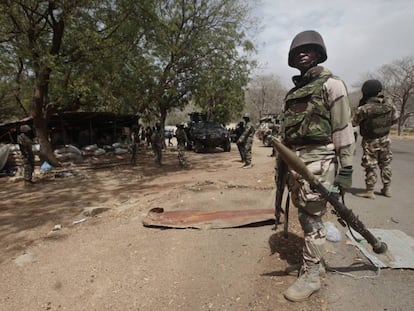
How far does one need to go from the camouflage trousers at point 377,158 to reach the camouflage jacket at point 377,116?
110mm

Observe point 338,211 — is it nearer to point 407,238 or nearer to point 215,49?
point 407,238

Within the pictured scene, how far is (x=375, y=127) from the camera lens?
4516 millimetres

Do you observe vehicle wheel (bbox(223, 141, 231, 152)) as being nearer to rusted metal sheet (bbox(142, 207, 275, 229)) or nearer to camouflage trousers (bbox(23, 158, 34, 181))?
camouflage trousers (bbox(23, 158, 34, 181))

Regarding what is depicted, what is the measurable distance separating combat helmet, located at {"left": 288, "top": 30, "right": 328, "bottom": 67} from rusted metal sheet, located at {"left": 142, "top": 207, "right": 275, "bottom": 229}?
2.07m

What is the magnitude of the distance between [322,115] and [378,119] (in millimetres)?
2865

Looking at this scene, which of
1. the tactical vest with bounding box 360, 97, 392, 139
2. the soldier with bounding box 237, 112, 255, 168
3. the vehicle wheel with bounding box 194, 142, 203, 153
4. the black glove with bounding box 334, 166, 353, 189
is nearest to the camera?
the black glove with bounding box 334, 166, 353, 189

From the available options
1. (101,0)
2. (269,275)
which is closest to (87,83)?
(101,0)

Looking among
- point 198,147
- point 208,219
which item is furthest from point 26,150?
point 198,147

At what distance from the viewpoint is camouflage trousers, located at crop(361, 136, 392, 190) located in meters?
4.58

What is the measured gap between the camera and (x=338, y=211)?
7.75ft

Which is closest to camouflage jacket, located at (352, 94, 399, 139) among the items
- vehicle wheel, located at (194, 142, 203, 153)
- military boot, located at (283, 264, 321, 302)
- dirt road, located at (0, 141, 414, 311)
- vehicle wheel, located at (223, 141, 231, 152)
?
dirt road, located at (0, 141, 414, 311)

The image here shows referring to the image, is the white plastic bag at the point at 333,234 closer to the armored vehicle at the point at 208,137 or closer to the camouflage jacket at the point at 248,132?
the camouflage jacket at the point at 248,132

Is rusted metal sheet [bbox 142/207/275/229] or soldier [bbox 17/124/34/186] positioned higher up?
soldier [bbox 17/124/34/186]

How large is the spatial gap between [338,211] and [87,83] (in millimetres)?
10487
